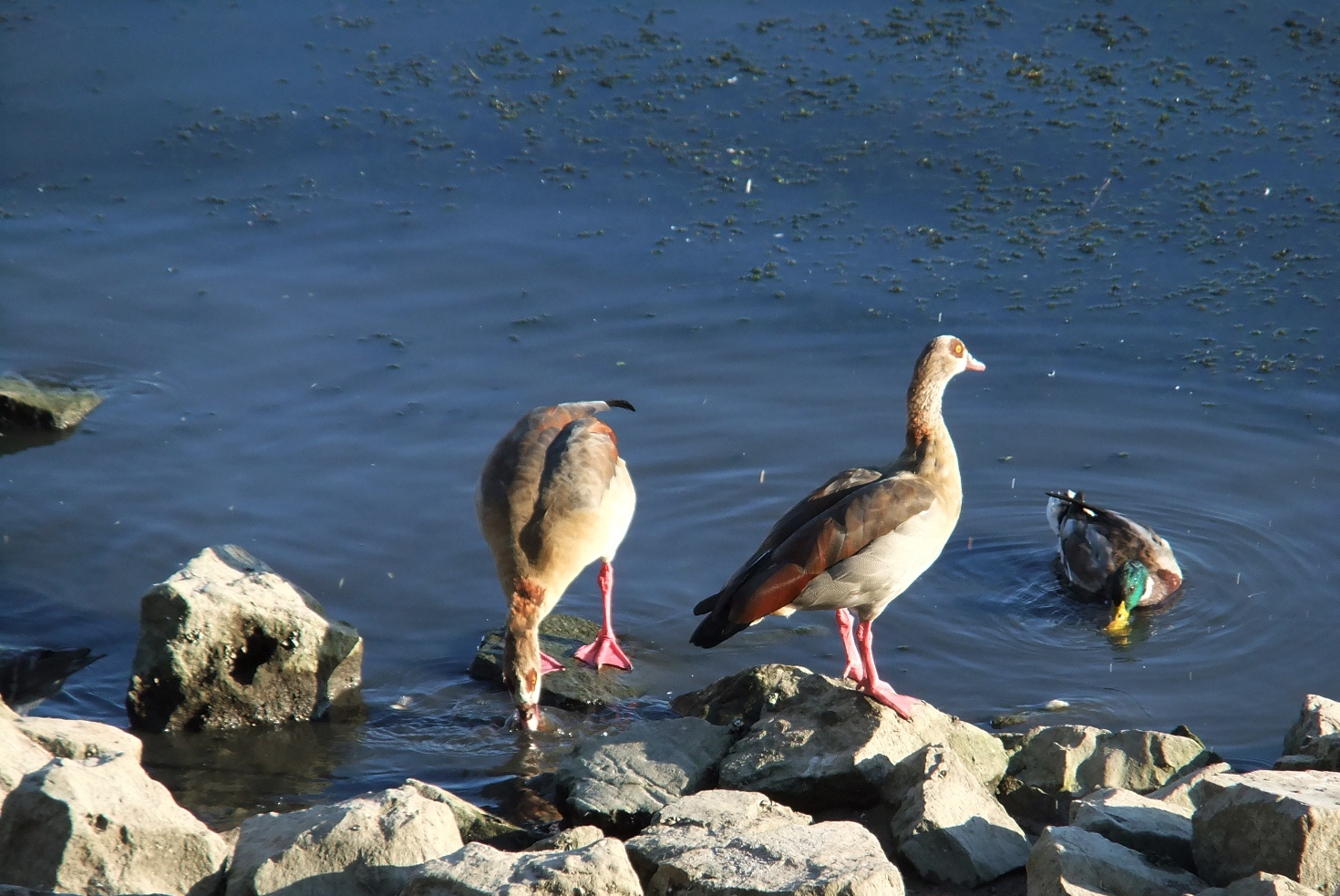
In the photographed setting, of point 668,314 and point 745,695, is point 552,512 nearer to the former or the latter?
point 745,695

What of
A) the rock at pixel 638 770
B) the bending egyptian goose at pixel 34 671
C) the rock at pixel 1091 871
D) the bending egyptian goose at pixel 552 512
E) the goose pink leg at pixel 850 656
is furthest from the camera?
the bending egyptian goose at pixel 552 512

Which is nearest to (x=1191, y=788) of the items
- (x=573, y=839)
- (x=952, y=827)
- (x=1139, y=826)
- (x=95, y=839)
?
(x=1139, y=826)

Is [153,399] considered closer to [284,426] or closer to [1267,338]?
[284,426]

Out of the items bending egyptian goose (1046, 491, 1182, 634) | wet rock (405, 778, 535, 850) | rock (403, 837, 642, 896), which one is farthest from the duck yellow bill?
rock (403, 837, 642, 896)

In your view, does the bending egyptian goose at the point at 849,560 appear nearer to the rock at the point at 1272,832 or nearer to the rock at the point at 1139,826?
the rock at the point at 1139,826

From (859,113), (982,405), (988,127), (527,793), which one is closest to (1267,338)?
(982,405)

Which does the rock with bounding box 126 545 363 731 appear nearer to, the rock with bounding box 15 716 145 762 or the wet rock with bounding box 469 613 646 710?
the wet rock with bounding box 469 613 646 710

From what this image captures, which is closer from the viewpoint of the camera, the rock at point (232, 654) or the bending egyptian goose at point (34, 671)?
the rock at point (232, 654)

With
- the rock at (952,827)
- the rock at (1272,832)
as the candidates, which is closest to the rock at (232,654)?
the rock at (952,827)

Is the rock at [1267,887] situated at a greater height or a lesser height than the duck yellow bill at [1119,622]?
greater

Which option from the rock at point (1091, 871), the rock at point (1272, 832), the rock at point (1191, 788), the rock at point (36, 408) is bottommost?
the rock at point (36, 408)

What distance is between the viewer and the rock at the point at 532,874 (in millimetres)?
4730

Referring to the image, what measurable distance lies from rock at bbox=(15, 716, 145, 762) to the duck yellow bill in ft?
17.4

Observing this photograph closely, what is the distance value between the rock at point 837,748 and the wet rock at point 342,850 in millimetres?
1597
